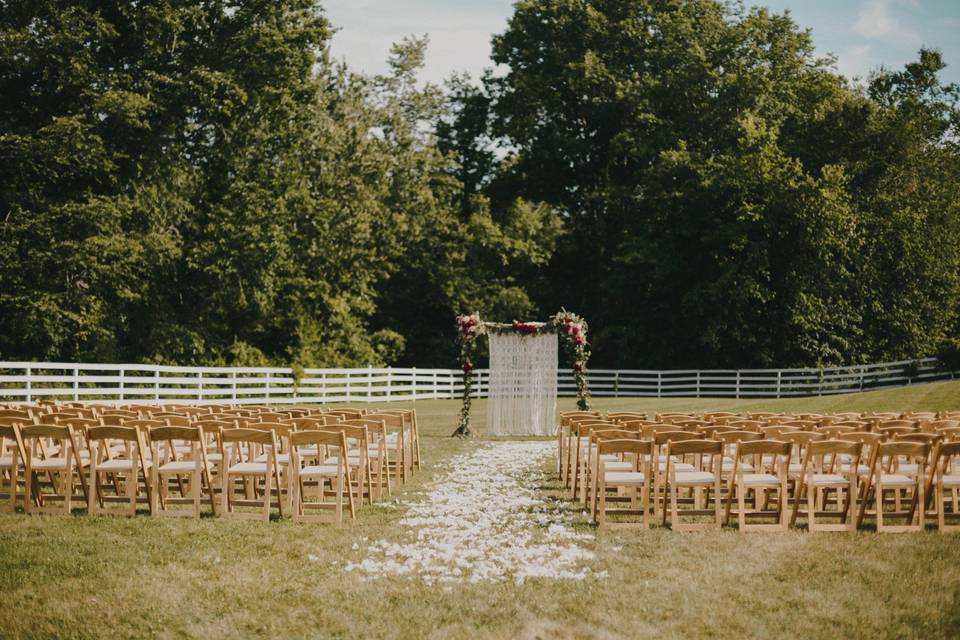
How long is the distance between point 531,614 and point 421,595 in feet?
2.67

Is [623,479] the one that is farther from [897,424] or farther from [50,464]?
[50,464]

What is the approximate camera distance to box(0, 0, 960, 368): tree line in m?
28.5

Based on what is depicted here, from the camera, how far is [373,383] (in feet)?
115

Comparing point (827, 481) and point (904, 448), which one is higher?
point (904, 448)

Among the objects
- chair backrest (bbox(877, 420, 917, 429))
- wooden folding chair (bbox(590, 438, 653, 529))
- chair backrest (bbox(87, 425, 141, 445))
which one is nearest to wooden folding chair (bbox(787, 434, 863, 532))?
wooden folding chair (bbox(590, 438, 653, 529))

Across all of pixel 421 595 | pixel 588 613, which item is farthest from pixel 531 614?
pixel 421 595

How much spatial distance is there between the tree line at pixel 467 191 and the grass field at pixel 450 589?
22.3 m

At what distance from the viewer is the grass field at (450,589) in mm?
5602

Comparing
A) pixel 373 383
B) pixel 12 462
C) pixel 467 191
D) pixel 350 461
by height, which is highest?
pixel 467 191

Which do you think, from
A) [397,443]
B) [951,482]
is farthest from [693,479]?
[397,443]

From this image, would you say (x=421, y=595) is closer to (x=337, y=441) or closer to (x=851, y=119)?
(x=337, y=441)

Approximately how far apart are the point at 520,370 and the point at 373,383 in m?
15.8

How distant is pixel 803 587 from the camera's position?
6434 millimetres

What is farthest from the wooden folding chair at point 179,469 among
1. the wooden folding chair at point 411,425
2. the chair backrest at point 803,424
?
the chair backrest at point 803,424
